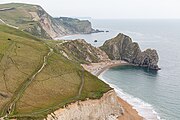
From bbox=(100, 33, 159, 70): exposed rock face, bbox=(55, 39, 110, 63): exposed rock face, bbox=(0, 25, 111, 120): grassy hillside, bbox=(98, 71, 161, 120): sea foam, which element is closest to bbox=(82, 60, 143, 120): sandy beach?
bbox=(98, 71, 161, 120): sea foam

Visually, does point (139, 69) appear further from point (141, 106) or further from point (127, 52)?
point (141, 106)

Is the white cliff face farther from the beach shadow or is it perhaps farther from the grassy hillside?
the beach shadow

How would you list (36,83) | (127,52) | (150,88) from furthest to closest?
(127,52) → (150,88) → (36,83)

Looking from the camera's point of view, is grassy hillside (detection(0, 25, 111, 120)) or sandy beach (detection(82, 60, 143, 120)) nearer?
grassy hillside (detection(0, 25, 111, 120))

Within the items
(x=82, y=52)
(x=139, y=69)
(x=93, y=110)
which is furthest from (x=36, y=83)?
(x=139, y=69)

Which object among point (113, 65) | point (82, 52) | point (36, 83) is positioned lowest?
point (113, 65)

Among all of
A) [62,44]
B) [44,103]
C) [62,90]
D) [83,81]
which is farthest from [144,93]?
[62,44]

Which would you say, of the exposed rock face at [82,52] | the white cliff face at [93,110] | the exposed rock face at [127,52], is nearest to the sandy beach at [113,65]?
the white cliff face at [93,110]
